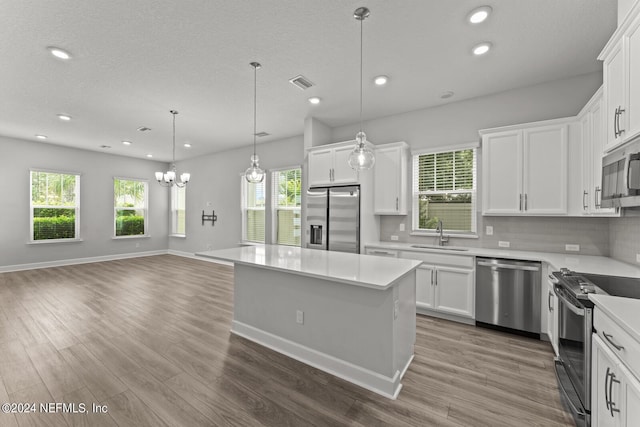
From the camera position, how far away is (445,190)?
4102 mm

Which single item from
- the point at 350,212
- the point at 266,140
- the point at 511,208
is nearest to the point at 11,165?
the point at 266,140

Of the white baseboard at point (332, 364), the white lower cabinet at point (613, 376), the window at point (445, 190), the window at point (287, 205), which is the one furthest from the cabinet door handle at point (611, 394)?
the window at point (287, 205)

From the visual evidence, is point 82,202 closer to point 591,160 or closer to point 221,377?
point 221,377

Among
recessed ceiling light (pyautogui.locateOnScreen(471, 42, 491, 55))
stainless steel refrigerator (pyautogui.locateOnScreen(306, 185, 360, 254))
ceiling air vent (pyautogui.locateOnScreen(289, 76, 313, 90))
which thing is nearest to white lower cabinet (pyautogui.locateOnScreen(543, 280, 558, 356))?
stainless steel refrigerator (pyautogui.locateOnScreen(306, 185, 360, 254))

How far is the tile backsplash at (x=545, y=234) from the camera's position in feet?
10.2

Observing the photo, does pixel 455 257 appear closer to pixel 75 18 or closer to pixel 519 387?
pixel 519 387

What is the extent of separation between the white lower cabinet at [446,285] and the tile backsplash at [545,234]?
27.7 inches

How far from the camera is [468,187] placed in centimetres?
394

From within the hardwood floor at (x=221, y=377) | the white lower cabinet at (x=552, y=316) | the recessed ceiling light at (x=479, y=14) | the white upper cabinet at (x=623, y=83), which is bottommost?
the hardwood floor at (x=221, y=377)

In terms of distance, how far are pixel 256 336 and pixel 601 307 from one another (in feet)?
9.07

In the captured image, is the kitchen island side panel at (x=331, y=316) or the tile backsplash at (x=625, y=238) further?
the tile backsplash at (x=625, y=238)

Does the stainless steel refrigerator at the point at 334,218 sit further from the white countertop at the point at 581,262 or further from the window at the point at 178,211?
the window at the point at 178,211

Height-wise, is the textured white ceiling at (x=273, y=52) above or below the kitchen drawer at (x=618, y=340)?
above

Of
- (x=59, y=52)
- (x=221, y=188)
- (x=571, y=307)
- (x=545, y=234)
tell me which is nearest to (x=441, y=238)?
(x=545, y=234)
